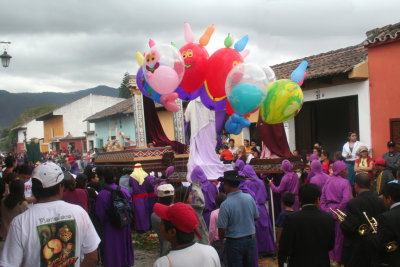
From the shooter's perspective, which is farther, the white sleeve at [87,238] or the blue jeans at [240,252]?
Answer: the blue jeans at [240,252]

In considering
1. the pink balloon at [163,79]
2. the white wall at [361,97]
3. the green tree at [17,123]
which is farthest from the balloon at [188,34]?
the green tree at [17,123]

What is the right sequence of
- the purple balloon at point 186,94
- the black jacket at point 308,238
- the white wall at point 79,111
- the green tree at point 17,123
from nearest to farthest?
the black jacket at point 308,238 < the purple balloon at point 186,94 < the white wall at point 79,111 < the green tree at point 17,123

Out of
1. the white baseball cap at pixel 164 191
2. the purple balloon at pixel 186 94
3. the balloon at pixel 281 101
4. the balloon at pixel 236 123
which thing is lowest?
the white baseball cap at pixel 164 191

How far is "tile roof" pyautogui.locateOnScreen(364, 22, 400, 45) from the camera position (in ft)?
34.7

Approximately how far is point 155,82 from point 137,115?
336 inches

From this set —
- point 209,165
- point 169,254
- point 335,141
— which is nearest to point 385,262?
point 169,254

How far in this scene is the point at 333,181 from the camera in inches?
237

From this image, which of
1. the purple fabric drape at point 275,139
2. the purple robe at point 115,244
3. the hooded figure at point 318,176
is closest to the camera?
the purple robe at point 115,244

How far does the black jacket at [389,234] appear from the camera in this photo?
356cm

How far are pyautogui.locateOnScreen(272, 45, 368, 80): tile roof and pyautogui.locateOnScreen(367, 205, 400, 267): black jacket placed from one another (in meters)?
8.71

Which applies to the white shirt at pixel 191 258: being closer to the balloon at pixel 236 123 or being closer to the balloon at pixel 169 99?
the balloon at pixel 169 99

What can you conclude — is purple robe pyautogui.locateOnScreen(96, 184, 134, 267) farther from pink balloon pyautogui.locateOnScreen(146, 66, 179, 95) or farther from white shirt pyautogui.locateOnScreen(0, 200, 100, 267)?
white shirt pyautogui.locateOnScreen(0, 200, 100, 267)

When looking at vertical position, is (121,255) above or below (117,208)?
below

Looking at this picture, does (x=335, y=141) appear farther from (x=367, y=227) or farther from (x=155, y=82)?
(x=367, y=227)
